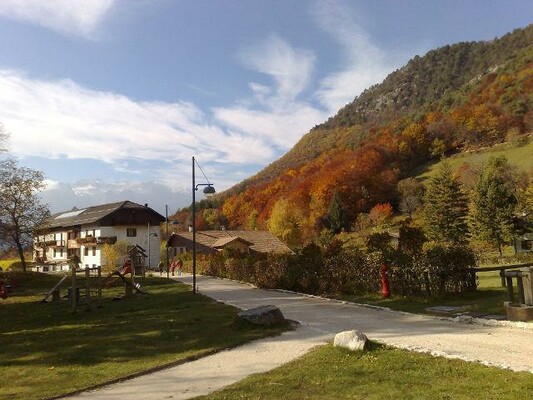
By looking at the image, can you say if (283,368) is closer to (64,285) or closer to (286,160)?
(64,285)

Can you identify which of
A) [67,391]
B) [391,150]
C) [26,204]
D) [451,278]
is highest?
[391,150]

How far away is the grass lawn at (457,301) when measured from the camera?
13447mm

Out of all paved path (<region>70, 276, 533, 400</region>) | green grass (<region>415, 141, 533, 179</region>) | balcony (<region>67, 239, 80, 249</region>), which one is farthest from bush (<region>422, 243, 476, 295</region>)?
green grass (<region>415, 141, 533, 179</region>)

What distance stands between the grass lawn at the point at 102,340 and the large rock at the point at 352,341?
257cm

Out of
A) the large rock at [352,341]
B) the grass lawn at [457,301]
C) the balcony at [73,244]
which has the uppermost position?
the balcony at [73,244]

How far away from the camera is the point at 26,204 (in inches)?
1626

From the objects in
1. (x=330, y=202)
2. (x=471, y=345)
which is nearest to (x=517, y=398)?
(x=471, y=345)

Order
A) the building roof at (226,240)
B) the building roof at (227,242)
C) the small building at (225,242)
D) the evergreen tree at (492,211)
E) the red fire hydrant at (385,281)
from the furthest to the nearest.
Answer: the building roof at (226,240) < the small building at (225,242) < the building roof at (227,242) < the evergreen tree at (492,211) < the red fire hydrant at (385,281)

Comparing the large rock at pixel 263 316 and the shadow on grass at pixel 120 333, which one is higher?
the large rock at pixel 263 316

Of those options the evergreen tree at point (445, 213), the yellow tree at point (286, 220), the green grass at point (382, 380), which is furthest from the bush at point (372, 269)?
the yellow tree at point (286, 220)

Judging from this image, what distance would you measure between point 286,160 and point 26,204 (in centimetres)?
11946

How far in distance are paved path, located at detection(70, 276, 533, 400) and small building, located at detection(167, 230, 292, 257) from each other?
39.9 meters

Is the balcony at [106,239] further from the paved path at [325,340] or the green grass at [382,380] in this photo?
the green grass at [382,380]

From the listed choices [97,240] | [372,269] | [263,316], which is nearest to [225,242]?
[97,240]
